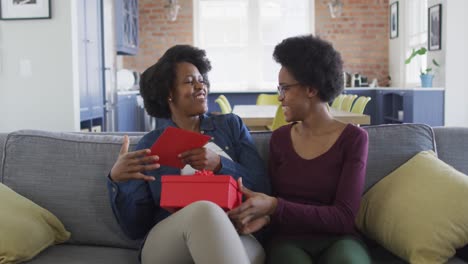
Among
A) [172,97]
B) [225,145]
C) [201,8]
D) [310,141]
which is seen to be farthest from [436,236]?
[201,8]

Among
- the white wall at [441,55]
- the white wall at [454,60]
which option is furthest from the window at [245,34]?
the white wall at [454,60]

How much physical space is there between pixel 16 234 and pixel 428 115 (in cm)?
550

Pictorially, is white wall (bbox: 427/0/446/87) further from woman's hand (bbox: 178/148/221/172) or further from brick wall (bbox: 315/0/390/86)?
woman's hand (bbox: 178/148/221/172)

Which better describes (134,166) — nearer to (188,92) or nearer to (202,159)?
(202,159)

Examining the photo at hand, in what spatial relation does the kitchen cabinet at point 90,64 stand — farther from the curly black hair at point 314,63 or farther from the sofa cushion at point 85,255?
→ the curly black hair at point 314,63

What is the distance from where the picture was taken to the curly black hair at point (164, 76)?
80.0 inches

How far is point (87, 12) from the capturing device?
17.3ft

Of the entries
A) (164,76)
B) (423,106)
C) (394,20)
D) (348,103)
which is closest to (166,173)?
(164,76)

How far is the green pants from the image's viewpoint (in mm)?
1567

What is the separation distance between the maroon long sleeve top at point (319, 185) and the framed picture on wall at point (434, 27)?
512cm

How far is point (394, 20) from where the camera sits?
27.7ft

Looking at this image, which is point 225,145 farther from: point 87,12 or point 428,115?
point 428,115

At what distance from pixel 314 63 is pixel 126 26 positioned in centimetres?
614

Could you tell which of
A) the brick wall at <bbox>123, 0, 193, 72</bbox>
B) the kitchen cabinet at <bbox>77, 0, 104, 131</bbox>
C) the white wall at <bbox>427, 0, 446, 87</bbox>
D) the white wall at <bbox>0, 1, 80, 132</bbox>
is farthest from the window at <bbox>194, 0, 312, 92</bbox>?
the white wall at <bbox>0, 1, 80, 132</bbox>
